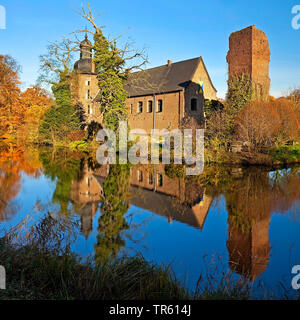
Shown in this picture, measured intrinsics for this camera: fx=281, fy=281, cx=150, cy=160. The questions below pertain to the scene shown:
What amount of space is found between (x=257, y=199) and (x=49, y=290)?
22.0 ft

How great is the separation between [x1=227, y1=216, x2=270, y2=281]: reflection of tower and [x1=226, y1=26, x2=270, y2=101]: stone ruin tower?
59.8ft

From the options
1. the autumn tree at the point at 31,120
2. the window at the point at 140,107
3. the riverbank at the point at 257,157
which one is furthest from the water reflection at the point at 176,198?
the autumn tree at the point at 31,120

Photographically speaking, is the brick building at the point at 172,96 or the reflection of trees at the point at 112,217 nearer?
the reflection of trees at the point at 112,217

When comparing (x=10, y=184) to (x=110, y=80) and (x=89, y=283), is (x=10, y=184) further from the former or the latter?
(x=110, y=80)

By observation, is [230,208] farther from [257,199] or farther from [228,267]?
[228,267]

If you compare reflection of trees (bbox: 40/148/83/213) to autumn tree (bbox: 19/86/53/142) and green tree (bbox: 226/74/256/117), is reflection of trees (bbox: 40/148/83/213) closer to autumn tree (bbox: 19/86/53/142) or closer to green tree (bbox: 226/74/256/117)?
green tree (bbox: 226/74/256/117)

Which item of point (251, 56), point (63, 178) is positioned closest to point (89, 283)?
point (63, 178)

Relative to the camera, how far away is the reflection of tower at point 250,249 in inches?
164

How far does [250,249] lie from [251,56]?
2099 cm

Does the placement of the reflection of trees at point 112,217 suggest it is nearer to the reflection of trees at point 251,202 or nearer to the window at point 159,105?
the reflection of trees at point 251,202

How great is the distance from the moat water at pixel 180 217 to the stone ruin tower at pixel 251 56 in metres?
12.6

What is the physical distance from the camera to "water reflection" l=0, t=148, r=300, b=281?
514cm

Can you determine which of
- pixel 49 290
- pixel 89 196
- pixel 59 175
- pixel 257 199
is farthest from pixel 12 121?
pixel 49 290
